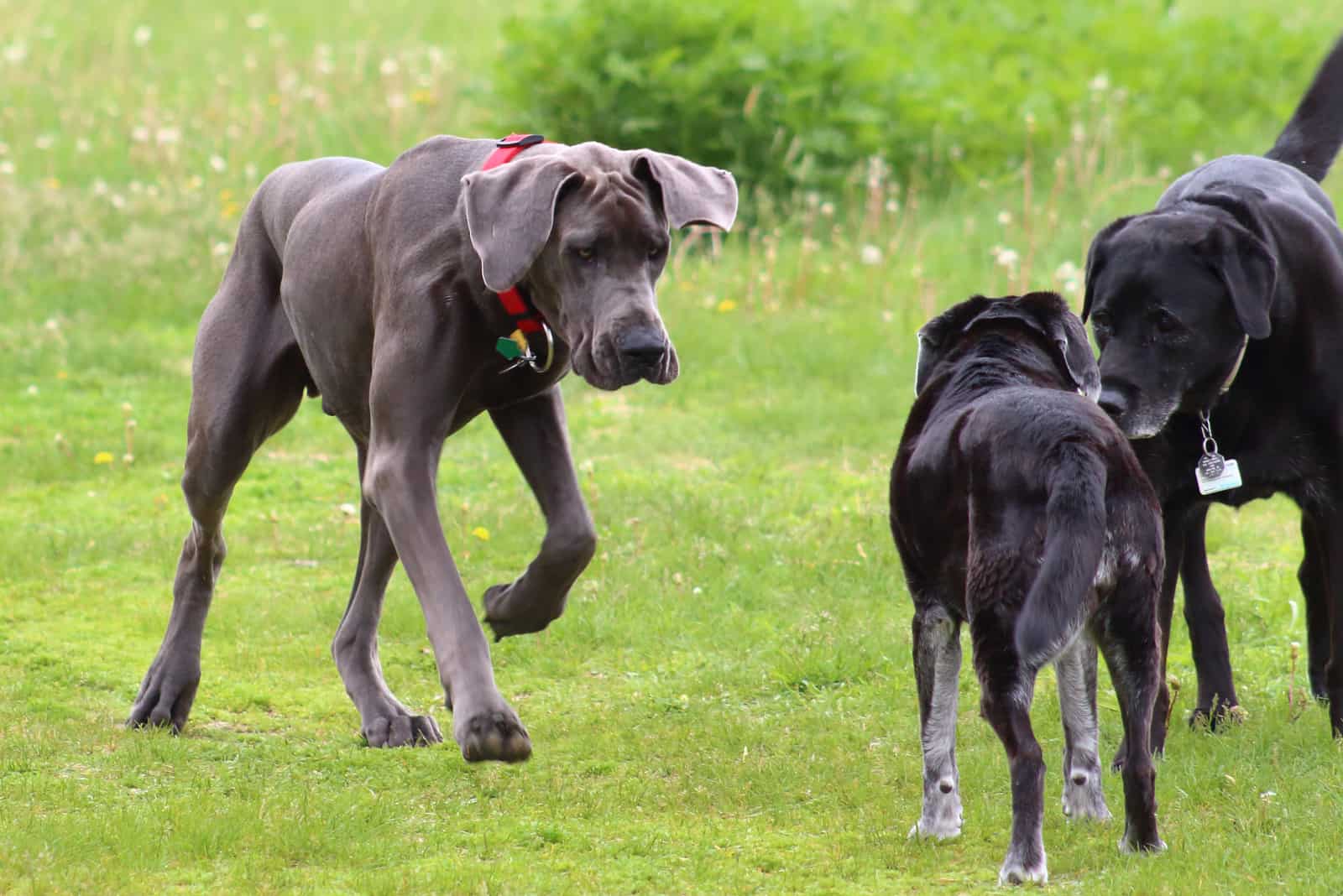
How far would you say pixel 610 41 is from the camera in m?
11.6

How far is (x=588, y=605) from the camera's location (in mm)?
6840

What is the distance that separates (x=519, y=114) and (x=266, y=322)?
254 inches

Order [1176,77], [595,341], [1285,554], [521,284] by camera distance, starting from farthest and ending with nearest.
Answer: [1176,77], [1285,554], [521,284], [595,341]

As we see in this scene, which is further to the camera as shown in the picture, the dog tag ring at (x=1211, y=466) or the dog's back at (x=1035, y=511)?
the dog tag ring at (x=1211, y=466)

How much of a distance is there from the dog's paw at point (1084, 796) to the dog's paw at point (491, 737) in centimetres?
138

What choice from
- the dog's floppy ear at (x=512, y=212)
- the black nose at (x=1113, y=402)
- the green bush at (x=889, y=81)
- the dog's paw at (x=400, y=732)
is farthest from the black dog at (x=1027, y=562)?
the green bush at (x=889, y=81)

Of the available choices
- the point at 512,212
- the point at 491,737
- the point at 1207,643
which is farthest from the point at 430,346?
the point at 1207,643

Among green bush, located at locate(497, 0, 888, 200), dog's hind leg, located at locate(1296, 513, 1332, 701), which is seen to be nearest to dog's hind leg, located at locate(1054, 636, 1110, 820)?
dog's hind leg, located at locate(1296, 513, 1332, 701)

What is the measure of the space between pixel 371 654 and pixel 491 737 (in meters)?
1.58

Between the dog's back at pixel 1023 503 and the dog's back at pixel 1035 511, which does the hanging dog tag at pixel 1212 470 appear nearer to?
the dog's back at pixel 1023 503

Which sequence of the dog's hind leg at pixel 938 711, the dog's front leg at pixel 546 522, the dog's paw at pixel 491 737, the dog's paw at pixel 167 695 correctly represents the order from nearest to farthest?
the dog's paw at pixel 491 737 < the dog's hind leg at pixel 938 711 < the dog's front leg at pixel 546 522 < the dog's paw at pixel 167 695

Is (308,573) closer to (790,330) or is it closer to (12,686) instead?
(12,686)

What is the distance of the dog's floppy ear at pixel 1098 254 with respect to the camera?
496cm

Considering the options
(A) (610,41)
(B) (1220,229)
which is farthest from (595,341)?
(A) (610,41)
